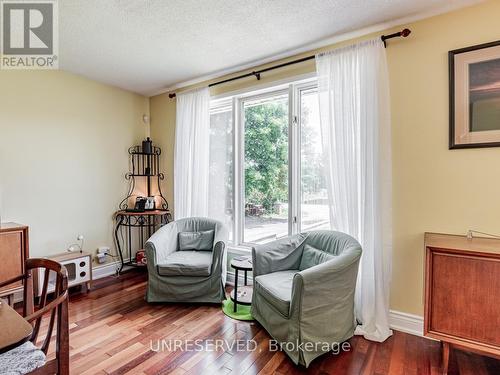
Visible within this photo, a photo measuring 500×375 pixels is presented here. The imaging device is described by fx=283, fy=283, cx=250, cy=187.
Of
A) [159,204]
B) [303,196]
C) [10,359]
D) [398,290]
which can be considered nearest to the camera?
[10,359]

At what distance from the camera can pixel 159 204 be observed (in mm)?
4160

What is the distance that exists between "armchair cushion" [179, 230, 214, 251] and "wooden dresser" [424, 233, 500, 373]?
2126mm

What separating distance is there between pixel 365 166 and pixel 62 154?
A: 10.8 ft

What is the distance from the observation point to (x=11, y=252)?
2.52 m

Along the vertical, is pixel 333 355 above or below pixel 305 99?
below

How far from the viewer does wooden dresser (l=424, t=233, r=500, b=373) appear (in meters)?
1.66

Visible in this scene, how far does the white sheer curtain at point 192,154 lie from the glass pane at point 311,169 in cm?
122

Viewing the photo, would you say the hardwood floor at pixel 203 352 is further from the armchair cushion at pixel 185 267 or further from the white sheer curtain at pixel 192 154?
the white sheer curtain at pixel 192 154

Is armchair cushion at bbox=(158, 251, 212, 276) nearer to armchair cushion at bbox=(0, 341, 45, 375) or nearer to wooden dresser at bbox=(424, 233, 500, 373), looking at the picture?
armchair cushion at bbox=(0, 341, 45, 375)

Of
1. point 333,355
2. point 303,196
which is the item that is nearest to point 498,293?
point 333,355

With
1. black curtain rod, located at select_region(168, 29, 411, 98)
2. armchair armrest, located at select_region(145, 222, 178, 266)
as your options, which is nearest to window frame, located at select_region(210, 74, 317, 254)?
black curtain rod, located at select_region(168, 29, 411, 98)

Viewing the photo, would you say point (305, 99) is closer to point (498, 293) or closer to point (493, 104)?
point (493, 104)

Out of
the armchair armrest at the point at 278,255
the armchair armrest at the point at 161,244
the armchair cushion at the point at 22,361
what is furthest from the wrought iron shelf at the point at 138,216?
the armchair cushion at the point at 22,361

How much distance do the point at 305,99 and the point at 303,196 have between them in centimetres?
102
